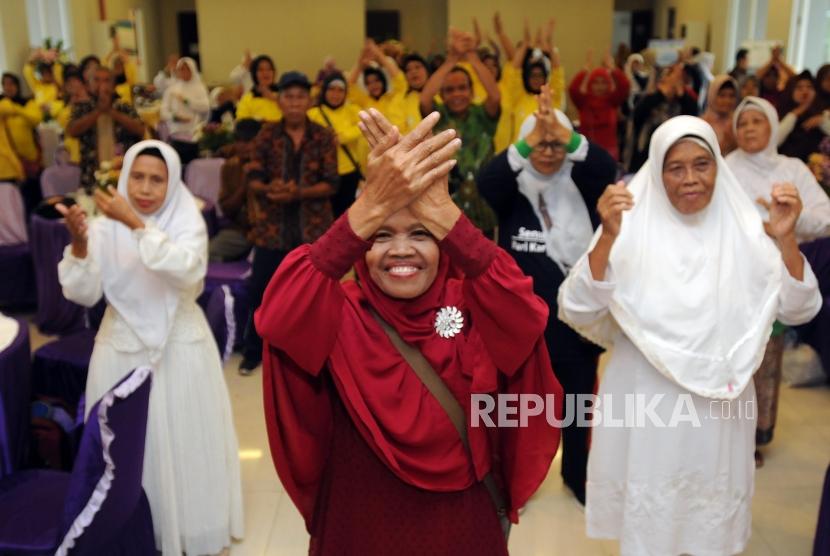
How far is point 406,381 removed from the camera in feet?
4.83

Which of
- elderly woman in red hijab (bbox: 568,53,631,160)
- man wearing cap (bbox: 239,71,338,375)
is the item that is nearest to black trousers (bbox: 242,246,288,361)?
man wearing cap (bbox: 239,71,338,375)

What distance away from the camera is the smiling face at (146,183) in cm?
274

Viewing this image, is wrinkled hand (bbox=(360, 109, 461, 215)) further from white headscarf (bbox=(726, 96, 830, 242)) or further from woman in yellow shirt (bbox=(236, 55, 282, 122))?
woman in yellow shirt (bbox=(236, 55, 282, 122))

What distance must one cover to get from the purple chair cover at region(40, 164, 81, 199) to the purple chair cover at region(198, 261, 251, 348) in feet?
8.20

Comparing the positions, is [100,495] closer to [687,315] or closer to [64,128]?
[687,315]

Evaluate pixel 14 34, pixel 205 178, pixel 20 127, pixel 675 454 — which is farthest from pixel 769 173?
pixel 14 34

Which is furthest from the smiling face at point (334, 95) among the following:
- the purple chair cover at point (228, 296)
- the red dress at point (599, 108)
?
the red dress at point (599, 108)

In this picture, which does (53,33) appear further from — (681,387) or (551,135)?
(681,387)

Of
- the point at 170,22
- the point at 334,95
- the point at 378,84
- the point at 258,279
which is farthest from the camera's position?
the point at 170,22

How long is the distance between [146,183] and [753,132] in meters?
2.69

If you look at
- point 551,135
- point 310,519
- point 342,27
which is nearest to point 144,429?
point 310,519

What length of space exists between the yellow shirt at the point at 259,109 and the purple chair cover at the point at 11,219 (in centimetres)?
175

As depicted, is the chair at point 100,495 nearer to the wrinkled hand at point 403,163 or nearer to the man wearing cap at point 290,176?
the wrinkled hand at point 403,163

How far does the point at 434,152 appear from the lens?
4.15 ft
